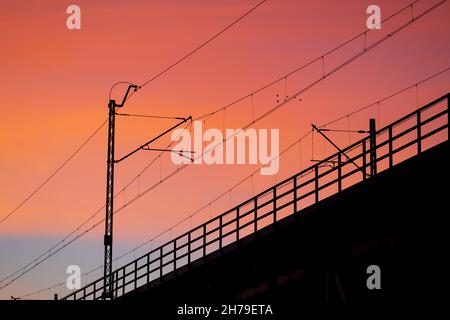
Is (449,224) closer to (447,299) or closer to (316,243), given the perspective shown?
(447,299)

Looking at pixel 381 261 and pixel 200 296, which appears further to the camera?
pixel 200 296

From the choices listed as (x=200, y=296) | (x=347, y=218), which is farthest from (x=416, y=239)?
(x=200, y=296)

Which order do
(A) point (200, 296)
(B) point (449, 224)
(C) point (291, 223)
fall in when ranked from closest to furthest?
(B) point (449, 224)
(C) point (291, 223)
(A) point (200, 296)

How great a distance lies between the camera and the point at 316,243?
87.1 feet

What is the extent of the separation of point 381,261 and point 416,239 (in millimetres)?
1261

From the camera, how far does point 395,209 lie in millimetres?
23594

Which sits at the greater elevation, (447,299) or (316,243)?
(316,243)
